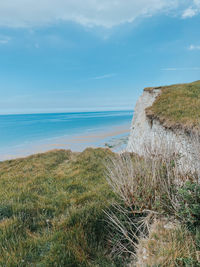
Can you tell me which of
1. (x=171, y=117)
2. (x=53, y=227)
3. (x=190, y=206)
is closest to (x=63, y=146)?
(x=171, y=117)

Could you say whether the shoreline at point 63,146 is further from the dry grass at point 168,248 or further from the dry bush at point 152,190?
the dry grass at point 168,248

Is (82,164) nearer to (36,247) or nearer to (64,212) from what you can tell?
(64,212)

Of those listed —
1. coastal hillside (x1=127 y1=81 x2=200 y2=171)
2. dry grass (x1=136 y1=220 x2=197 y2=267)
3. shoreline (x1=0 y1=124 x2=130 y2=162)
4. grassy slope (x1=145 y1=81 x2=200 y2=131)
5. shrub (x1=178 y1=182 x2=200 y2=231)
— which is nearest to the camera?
dry grass (x1=136 y1=220 x2=197 y2=267)

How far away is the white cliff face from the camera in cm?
425

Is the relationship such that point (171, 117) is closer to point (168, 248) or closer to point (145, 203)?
point (145, 203)

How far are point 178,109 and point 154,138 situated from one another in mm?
3568

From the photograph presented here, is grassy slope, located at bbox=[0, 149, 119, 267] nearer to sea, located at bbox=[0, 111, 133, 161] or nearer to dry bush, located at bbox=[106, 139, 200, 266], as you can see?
dry bush, located at bbox=[106, 139, 200, 266]

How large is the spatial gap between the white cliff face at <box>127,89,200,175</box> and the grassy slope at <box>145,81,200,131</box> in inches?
16.8

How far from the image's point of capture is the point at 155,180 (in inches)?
133

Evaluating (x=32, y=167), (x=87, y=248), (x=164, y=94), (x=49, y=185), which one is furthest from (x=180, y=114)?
(x=32, y=167)

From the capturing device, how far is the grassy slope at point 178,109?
8.52 metres

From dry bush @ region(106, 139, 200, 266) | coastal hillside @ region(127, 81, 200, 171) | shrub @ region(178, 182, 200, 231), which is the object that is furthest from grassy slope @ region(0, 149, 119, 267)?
coastal hillside @ region(127, 81, 200, 171)

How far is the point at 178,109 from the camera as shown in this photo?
10180 millimetres

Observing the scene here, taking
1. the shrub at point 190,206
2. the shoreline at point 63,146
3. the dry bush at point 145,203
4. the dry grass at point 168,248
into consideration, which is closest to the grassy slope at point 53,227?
the dry bush at point 145,203
